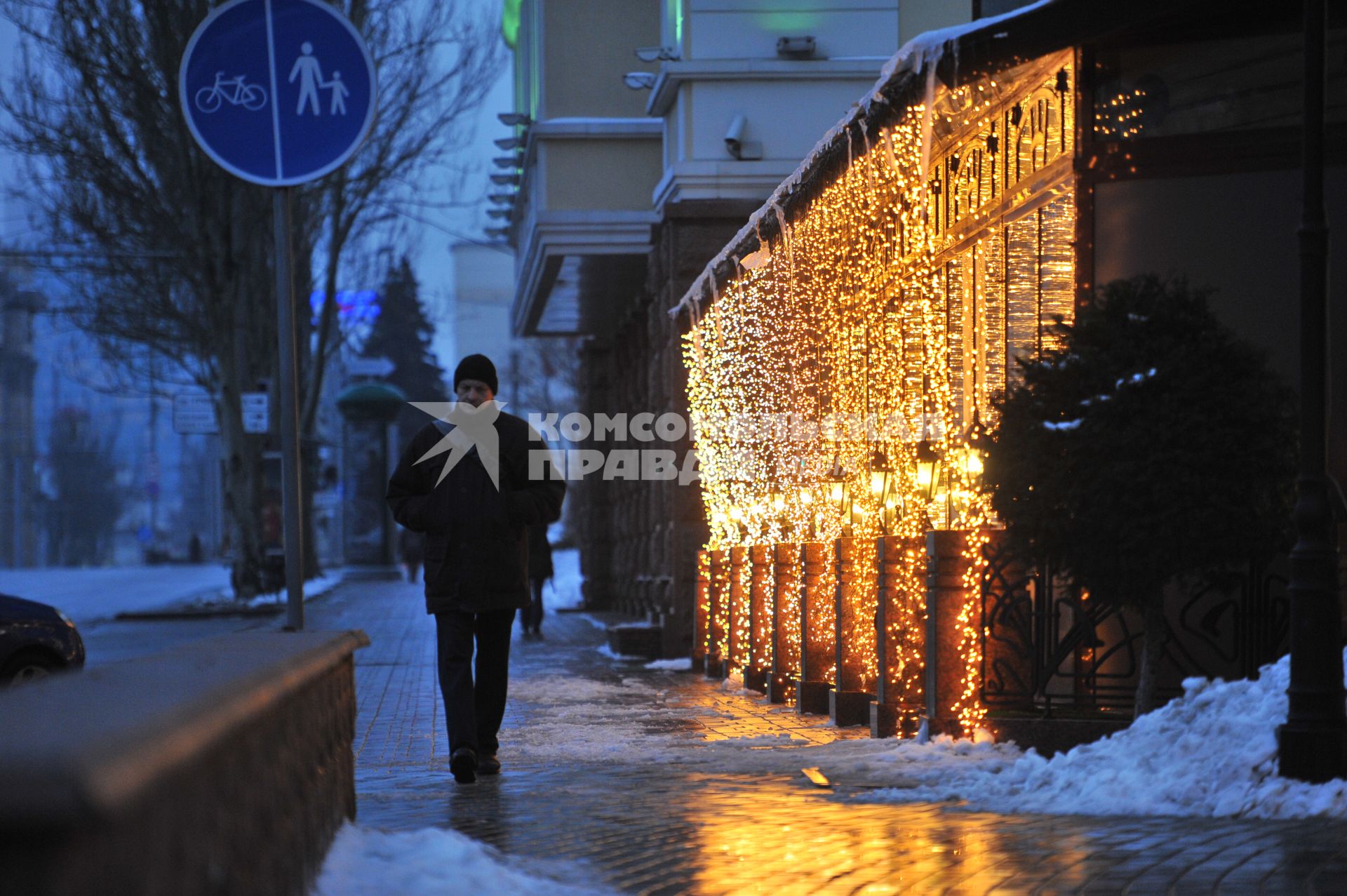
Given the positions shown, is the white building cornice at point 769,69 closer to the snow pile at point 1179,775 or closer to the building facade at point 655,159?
the building facade at point 655,159

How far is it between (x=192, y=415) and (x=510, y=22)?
974 cm

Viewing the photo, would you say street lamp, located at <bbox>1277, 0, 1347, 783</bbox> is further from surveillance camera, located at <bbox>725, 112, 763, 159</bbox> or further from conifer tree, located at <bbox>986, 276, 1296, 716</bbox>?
surveillance camera, located at <bbox>725, 112, 763, 159</bbox>

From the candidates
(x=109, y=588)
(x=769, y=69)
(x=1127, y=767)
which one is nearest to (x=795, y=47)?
(x=769, y=69)

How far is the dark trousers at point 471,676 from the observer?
28.5 ft

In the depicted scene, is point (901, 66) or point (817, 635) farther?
point (817, 635)

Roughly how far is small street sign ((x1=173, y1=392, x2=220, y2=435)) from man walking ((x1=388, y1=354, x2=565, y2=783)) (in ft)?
80.8

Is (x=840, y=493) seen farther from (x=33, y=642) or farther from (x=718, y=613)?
(x=33, y=642)

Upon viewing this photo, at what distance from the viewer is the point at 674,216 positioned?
19.0m

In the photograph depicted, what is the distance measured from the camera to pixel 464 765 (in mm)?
8539

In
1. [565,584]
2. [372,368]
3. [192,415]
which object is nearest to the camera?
[192,415]

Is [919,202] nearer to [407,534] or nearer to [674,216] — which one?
[674,216]

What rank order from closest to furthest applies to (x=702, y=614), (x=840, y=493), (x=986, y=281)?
(x=986, y=281), (x=840, y=493), (x=702, y=614)

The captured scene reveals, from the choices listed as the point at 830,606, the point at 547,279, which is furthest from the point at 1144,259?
the point at 547,279

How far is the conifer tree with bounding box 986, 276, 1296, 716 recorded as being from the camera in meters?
8.44
